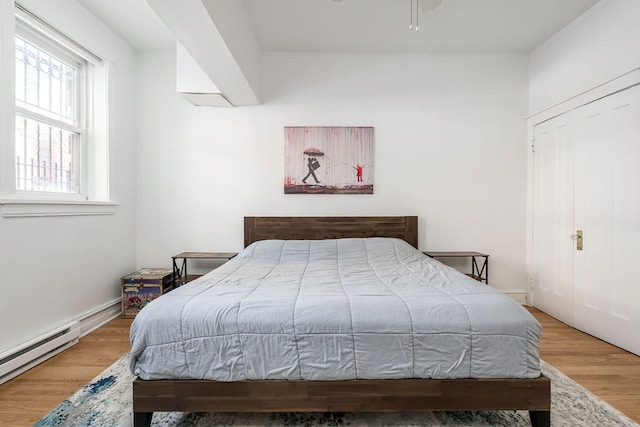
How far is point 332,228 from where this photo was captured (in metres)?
3.24

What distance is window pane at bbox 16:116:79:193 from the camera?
2250 millimetres

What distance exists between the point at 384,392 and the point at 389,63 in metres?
3.18

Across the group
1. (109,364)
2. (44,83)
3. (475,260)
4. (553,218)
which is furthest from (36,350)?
(553,218)

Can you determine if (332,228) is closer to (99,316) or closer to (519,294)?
(519,294)

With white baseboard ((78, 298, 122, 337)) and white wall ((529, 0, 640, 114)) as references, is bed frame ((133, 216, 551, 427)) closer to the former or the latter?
white baseboard ((78, 298, 122, 337))

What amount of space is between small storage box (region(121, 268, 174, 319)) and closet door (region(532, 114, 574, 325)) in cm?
384

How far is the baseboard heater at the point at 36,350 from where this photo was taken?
1.89 metres

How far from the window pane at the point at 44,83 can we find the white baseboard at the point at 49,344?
1.68 metres

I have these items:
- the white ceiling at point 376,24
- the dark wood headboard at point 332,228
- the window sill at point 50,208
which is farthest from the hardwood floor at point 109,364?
the white ceiling at point 376,24

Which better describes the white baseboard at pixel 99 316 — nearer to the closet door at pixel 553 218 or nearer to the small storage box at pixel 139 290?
the small storage box at pixel 139 290

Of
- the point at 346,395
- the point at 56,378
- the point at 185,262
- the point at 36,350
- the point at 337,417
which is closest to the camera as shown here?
the point at 346,395

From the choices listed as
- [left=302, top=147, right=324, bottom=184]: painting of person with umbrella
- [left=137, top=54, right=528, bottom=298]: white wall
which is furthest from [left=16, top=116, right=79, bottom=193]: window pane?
[left=302, top=147, right=324, bottom=184]: painting of person with umbrella

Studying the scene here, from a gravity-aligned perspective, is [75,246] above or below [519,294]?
above

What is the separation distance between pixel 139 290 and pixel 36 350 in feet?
3.07
